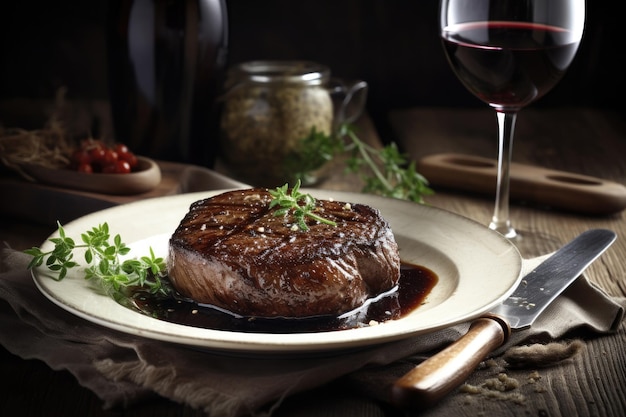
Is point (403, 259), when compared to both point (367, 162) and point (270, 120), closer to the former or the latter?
point (367, 162)

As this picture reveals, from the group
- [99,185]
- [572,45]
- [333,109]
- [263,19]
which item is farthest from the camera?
[263,19]

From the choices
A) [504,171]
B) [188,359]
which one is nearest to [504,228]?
[504,171]

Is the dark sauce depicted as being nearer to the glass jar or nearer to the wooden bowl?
the wooden bowl

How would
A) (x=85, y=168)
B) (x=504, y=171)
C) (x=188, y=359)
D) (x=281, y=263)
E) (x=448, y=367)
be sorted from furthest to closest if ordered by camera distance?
(x=85, y=168) < (x=504, y=171) < (x=281, y=263) < (x=188, y=359) < (x=448, y=367)

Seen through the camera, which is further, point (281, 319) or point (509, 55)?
point (509, 55)

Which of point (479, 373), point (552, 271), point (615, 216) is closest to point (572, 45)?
point (552, 271)

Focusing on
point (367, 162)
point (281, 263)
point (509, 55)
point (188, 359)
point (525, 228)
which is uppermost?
point (509, 55)

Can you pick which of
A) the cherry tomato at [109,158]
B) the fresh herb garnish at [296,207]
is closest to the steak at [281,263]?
the fresh herb garnish at [296,207]

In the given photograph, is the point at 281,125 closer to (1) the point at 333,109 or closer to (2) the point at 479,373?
(1) the point at 333,109
